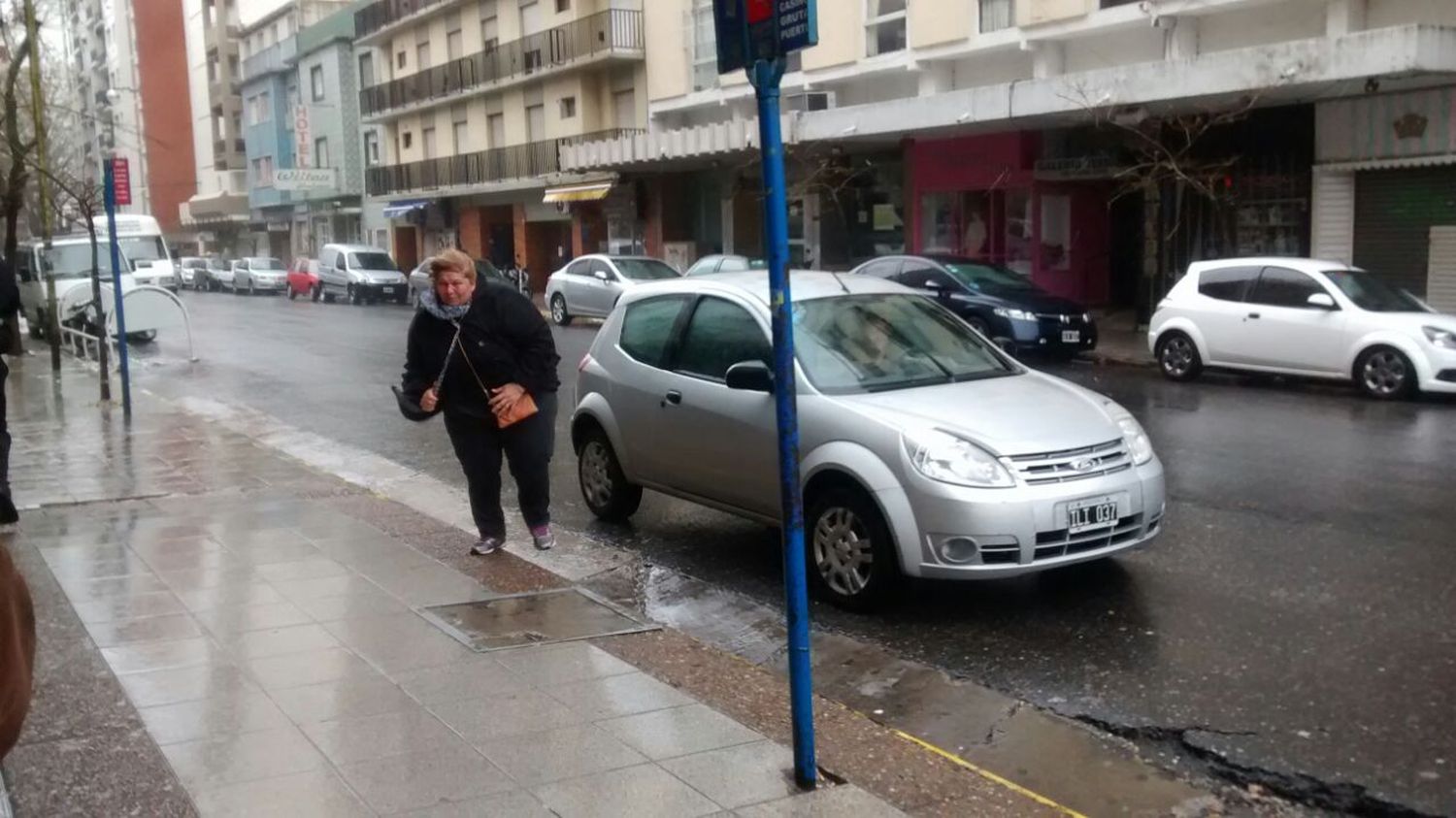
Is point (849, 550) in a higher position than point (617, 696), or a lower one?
higher

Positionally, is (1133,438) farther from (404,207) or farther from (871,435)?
(404,207)

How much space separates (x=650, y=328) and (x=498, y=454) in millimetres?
1363

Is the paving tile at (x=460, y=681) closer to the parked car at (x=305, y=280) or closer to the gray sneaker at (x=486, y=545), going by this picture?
the gray sneaker at (x=486, y=545)

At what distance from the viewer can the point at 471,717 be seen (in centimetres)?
486

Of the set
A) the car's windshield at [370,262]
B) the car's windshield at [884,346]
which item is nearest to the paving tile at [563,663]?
the car's windshield at [884,346]

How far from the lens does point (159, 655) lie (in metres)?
5.54

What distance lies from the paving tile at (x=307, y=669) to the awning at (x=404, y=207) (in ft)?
152

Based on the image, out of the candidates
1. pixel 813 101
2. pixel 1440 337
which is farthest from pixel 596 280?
pixel 1440 337

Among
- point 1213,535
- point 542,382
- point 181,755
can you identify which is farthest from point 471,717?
point 1213,535

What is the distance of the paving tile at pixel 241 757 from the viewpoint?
4289 mm

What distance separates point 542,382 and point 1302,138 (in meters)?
17.2

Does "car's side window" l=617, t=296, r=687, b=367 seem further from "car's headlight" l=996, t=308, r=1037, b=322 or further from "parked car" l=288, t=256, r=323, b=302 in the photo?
"parked car" l=288, t=256, r=323, b=302

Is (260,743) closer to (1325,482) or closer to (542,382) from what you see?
(542,382)

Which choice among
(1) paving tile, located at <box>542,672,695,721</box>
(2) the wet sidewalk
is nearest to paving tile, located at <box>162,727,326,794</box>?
(2) the wet sidewalk
